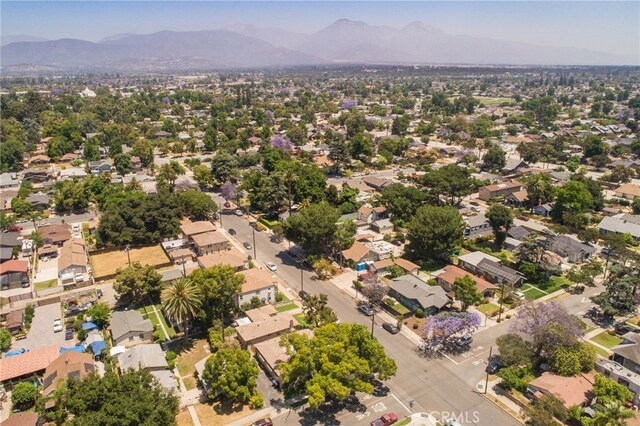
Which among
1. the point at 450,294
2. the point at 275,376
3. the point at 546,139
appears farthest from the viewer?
the point at 546,139

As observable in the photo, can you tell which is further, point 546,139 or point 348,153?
point 546,139

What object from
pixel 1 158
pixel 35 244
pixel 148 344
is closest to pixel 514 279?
pixel 148 344

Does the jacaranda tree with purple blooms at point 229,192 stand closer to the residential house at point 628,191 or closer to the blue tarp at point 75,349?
the blue tarp at point 75,349

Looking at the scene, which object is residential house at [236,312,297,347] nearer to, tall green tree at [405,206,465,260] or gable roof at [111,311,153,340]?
gable roof at [111,311,153,340]

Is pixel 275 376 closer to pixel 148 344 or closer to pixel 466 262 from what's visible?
pixel 148 344

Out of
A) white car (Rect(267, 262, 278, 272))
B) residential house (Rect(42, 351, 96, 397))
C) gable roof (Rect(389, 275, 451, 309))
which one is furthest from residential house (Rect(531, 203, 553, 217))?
residential house (Rect(42, 351, 96, 397))

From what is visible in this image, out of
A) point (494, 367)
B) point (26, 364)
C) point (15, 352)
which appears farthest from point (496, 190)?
point (15, 352)

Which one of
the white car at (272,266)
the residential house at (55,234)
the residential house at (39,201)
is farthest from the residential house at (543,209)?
the residential house at (39,201)
